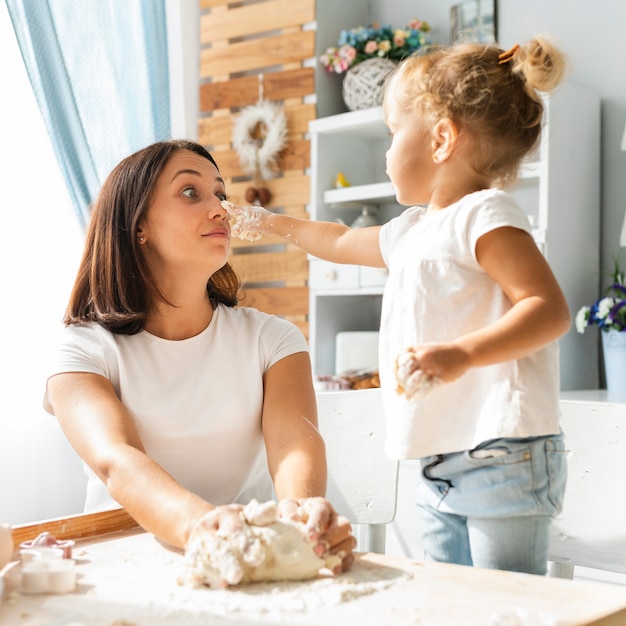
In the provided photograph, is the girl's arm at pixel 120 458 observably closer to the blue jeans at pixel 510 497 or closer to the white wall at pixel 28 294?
the blue jeans at pixel 510 497

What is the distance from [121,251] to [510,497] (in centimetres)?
85

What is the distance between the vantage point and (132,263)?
61.6 inches

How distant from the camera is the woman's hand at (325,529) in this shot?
0.91 m

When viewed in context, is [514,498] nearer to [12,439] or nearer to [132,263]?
[132,263]

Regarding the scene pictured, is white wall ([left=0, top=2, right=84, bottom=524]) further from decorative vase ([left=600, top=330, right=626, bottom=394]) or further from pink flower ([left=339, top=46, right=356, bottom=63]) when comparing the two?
decorative vase ([left=600, top=330, right=626, bottom=394])

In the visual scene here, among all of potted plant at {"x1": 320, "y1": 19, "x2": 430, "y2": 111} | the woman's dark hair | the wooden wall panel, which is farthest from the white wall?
the woman's dark hair

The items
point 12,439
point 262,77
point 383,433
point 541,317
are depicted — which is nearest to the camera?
point 541,317

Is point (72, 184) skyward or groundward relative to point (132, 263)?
skyward

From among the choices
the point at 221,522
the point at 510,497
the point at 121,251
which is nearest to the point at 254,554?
the point at 221,522

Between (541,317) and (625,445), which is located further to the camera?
(625,445)

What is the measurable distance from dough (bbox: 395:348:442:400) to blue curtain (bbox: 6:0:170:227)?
2429 millimetres

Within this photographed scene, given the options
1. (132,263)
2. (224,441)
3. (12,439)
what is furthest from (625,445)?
(12,439)

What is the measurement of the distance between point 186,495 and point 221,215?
612 millimetres

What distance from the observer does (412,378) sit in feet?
2.97
